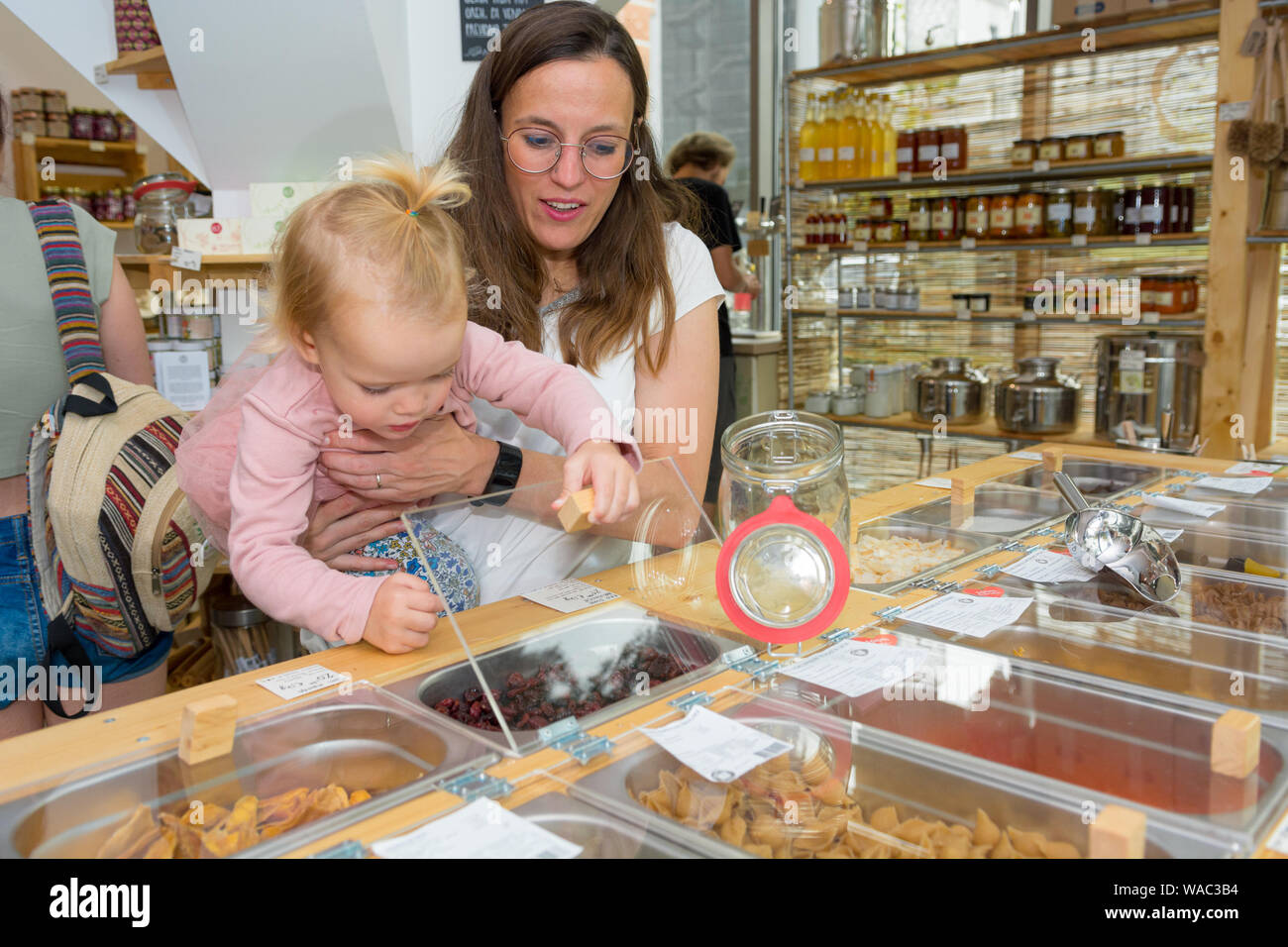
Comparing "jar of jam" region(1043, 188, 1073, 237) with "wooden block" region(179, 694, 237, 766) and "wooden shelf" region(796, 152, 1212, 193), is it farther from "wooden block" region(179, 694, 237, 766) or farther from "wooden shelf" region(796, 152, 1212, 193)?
"wooden block" region(179, 694, 237, 766)

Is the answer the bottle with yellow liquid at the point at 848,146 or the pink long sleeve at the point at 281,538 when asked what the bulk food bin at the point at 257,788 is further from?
the bottle with yellow liquid at the point at 848,146

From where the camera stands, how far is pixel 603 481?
1164mm

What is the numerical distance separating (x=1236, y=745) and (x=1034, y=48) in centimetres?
377

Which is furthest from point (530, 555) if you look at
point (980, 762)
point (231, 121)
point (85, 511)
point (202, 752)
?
point (231, 121)

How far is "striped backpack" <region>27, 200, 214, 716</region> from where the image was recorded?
1558 millimetres

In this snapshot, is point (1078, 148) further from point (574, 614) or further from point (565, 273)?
point (574, 614)

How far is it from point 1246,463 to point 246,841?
223 cm

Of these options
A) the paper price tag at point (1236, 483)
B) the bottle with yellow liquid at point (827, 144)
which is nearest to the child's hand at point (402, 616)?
the paper price tag at point (1236, 483)

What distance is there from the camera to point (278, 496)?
1197 mm

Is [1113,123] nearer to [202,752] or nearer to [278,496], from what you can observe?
[278,496]

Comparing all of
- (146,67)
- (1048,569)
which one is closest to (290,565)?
(1048,569)

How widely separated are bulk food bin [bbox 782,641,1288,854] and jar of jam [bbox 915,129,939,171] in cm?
355

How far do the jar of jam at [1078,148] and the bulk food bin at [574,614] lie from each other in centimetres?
325

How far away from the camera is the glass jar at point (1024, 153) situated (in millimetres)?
3963
